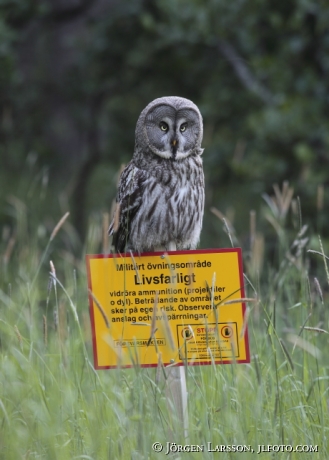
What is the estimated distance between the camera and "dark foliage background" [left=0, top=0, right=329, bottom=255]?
466 cm

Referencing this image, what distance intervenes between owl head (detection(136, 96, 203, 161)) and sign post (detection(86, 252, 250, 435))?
1.74 feet

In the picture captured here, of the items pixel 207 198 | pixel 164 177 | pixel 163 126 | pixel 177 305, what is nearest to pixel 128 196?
pixel 164 177


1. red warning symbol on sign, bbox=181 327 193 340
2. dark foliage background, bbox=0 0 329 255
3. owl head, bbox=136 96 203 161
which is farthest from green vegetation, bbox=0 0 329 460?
owl head, bbox=136 96 203 161

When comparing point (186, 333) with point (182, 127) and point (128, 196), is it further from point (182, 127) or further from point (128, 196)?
point (182, 127)

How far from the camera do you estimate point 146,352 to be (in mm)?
2008

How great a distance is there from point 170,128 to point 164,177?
0.56 ft

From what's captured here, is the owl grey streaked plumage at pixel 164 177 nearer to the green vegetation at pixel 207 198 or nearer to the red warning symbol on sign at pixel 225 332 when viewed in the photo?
the green vegetation at pixel 207 198

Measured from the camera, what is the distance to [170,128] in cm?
251

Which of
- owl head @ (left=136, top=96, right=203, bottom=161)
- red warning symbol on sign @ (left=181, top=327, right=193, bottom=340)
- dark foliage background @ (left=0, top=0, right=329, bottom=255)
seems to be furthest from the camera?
dark foliage background @ (left=0, top=0, right=329, bottom=255)

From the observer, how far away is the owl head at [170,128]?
8.06 feet

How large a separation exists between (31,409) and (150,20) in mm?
3672

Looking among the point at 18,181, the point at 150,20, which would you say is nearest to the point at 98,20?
the point at 150,20

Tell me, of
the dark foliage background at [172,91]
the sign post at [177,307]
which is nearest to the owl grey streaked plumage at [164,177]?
the sign post at [177,307]

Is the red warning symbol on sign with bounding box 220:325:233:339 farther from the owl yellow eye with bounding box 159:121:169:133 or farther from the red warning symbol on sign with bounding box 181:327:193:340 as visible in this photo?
the owl yellow eye with bounding box 159:121:169:133
